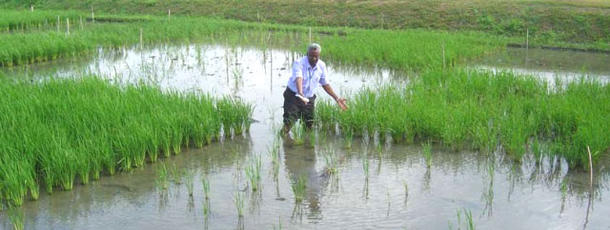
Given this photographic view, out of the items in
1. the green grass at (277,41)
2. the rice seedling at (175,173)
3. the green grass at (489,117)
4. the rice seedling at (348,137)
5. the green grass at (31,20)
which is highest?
the green grass at (31,20)

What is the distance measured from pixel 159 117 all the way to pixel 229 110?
0.83 m

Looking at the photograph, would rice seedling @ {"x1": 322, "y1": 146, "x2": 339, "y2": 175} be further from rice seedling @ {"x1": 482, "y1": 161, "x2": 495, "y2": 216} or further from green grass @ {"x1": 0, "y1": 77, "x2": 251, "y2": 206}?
rice seedling @ {"x1": 482, "y1": 161, "x2": 495, "y2": 216}

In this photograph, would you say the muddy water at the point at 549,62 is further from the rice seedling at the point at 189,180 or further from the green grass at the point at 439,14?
the rice seedling at the point at 189,180

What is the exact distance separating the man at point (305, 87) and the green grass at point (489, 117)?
1.55ft

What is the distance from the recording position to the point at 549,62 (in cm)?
1209

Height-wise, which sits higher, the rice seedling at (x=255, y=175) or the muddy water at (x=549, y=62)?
the muddy water at (x=549, y=62)

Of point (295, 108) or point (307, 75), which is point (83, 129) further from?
point (307, 75)

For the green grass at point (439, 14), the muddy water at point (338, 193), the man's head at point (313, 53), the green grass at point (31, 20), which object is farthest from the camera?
the green grass at point (31, 20)

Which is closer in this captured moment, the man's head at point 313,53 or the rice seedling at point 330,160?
the rice seedling at point 330,160

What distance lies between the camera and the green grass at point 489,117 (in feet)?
19.9

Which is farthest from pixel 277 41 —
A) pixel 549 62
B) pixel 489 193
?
pixel 489 193

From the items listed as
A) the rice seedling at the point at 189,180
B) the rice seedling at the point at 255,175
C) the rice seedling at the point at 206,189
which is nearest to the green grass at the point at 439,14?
the rice seedling at the point at 255,175

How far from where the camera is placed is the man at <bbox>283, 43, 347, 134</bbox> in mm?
6430

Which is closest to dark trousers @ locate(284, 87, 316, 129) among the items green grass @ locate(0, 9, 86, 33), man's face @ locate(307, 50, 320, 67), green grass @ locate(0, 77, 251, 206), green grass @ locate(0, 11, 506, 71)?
man's face @ locate(307, 50, 320, 67)
